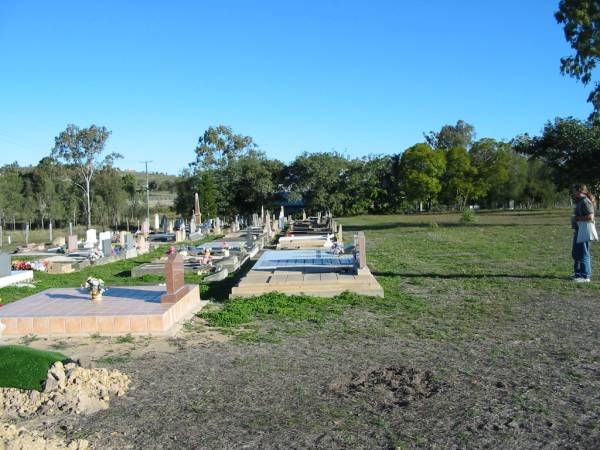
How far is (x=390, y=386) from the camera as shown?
5.10 metres

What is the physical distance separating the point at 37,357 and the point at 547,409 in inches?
170

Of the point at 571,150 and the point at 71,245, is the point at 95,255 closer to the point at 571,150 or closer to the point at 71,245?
the point at 71,245

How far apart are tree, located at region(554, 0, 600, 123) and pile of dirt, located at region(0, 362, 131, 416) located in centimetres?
2460

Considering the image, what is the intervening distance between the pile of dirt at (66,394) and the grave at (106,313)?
2444 mm

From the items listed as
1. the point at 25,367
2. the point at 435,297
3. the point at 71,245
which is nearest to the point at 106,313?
the point at 25,367

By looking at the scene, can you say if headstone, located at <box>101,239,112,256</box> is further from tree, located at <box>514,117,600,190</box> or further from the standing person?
tree, located at <box>514,117,600,190</box>

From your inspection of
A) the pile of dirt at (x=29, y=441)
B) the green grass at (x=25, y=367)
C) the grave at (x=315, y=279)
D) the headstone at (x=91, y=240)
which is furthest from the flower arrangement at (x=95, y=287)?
the headstone at (x=91, y=240)

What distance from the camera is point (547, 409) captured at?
440 cm

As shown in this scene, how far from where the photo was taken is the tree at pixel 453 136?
7925cm

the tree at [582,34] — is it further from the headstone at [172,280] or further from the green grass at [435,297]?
the headstone at [172,280]

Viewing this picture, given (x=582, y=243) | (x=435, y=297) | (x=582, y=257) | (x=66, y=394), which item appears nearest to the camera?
(x=66, y=394)

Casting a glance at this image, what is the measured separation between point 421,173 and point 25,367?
58144 mm

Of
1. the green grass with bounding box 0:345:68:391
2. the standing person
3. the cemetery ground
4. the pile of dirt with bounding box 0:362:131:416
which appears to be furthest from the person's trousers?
the green grass with bounding box 0:345:68:391

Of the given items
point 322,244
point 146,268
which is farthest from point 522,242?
point 146,268
